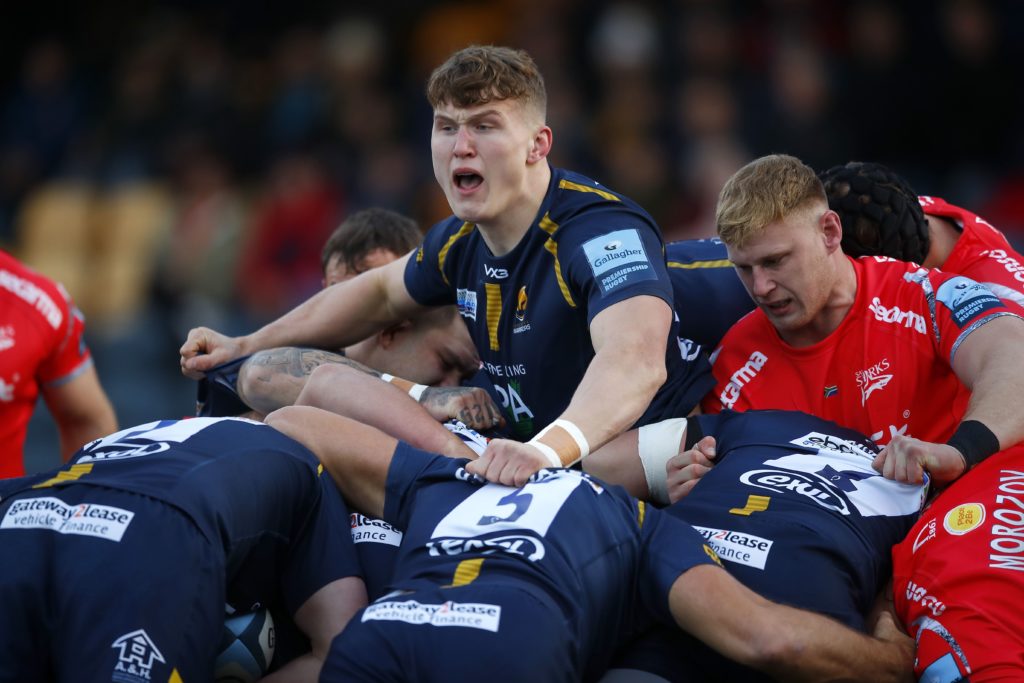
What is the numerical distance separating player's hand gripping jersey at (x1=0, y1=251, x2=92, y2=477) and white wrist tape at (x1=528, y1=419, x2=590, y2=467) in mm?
2729

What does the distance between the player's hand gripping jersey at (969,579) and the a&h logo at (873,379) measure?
0.55 metres

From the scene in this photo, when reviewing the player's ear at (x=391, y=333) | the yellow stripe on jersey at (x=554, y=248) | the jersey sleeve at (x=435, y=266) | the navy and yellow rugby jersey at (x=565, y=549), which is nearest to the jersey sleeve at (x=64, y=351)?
the player's ear at (x=391, y=333)

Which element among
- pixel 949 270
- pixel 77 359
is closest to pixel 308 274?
pixel 77 359

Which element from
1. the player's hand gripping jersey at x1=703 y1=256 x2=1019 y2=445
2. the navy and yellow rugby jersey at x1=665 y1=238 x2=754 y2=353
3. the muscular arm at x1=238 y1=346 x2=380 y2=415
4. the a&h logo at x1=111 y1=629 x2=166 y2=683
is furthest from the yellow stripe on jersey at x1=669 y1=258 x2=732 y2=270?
the a&h logo at x1=111 y1=629 x2=166 y2=683

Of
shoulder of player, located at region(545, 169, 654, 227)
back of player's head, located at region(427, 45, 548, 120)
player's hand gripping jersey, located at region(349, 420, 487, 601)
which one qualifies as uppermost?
back of player's head, located at region(427, 45, 548, 120)

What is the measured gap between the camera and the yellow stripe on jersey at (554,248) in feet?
14.4

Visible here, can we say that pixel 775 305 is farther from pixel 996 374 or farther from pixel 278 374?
pixel 278 374

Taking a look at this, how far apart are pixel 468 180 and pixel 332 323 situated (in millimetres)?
1126

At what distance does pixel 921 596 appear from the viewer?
3.73m

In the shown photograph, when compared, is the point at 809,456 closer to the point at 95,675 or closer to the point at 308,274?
the point at 95,675

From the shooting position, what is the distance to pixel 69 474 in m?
3.72

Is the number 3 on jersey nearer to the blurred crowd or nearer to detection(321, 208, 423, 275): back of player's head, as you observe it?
detection(321, 208, 423, 275): back of player's head

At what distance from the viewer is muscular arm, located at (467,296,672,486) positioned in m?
3.89

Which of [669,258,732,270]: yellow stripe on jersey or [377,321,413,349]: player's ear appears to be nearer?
[669,258,732,270]: yellow stripe on jersey
